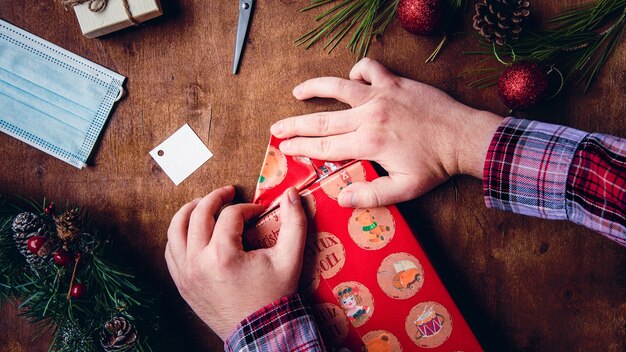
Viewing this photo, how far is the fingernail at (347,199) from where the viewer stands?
86 cm

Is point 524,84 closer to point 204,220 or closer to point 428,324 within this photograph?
point 428,324

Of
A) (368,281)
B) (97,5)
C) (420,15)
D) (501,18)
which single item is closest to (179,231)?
(368,281)

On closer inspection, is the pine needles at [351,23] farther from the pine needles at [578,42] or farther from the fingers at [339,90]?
the pine needles at [578,42]

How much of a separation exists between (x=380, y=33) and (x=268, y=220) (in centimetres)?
46

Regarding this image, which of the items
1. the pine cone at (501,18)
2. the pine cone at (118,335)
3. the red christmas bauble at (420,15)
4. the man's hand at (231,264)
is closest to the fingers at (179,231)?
the man's hand at (231,264)

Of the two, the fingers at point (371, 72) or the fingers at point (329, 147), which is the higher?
the fingers at point (371, 72)

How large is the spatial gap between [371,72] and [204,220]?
1.47 feet

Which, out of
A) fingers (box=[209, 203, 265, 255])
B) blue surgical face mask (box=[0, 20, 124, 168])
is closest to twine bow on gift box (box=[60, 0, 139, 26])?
blue surgical face mask (box=[0, 20, 124, 168])

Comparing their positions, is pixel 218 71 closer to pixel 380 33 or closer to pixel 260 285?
pixel 380 33

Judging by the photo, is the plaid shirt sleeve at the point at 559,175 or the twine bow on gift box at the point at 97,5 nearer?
the plaid shirt sleeve at the point at 559,175

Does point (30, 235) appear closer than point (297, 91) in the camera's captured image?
Yes

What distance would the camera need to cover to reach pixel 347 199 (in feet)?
2.84

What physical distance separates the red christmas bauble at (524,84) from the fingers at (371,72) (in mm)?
216

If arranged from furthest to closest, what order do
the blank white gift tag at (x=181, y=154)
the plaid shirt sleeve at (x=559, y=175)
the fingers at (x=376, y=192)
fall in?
the blank white gift tag at (x=181, y=154) < the fingers at (x=376, y=192) < the plaid shirt sleeve at (x=559, y=175)
